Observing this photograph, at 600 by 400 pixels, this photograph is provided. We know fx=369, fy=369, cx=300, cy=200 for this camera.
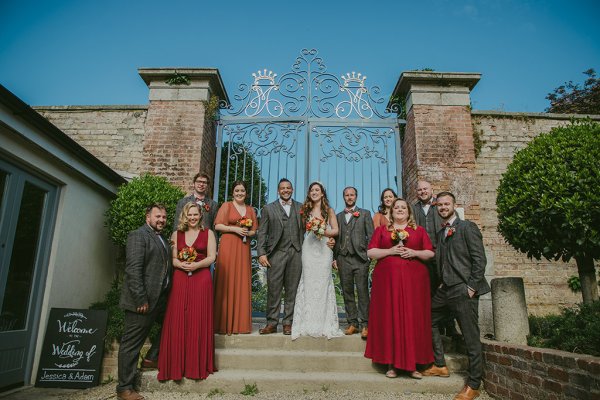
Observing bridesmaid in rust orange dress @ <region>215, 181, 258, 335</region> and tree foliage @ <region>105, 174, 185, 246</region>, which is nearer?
bridesmaid in rust orange dress @ <region>215, 181, 258, 335</region>

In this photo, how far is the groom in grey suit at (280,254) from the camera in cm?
490

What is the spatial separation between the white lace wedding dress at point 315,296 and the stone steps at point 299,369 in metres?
0.14

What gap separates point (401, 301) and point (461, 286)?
2.07 feet

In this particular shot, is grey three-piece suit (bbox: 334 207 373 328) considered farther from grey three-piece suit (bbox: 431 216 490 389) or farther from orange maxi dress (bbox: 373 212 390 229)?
grey three-piece suit (bbox: 431 216 490 389)

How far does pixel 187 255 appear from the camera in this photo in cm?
398

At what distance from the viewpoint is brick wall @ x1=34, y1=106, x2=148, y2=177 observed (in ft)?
23.6

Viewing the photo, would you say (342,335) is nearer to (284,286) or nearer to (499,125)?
(284,286)

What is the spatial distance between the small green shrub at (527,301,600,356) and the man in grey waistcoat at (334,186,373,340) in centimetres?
188

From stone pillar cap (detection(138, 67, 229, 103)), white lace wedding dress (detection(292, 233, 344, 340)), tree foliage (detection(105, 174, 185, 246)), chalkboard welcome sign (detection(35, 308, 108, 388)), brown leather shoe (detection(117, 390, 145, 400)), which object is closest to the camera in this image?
brown leather shoe (detection(117, 390, 145, 400))

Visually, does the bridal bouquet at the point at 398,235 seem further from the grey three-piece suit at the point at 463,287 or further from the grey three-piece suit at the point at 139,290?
the grey three-piece suit at the point at 139,290

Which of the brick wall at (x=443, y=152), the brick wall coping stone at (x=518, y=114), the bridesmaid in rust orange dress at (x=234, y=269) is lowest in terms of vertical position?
Answer: the bridesmaid in rust orange dress at (x=234, y=269)

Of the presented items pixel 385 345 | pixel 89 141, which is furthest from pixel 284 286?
pixel 89 141

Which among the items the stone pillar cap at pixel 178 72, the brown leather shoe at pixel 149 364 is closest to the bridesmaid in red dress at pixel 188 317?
the brown leather shoe at pixel 149 364

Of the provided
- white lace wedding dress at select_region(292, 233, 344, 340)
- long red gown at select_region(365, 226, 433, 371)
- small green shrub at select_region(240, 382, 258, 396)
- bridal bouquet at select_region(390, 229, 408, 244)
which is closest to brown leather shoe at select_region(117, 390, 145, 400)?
small green shrub at select_region(240, 382, 258, 396)
